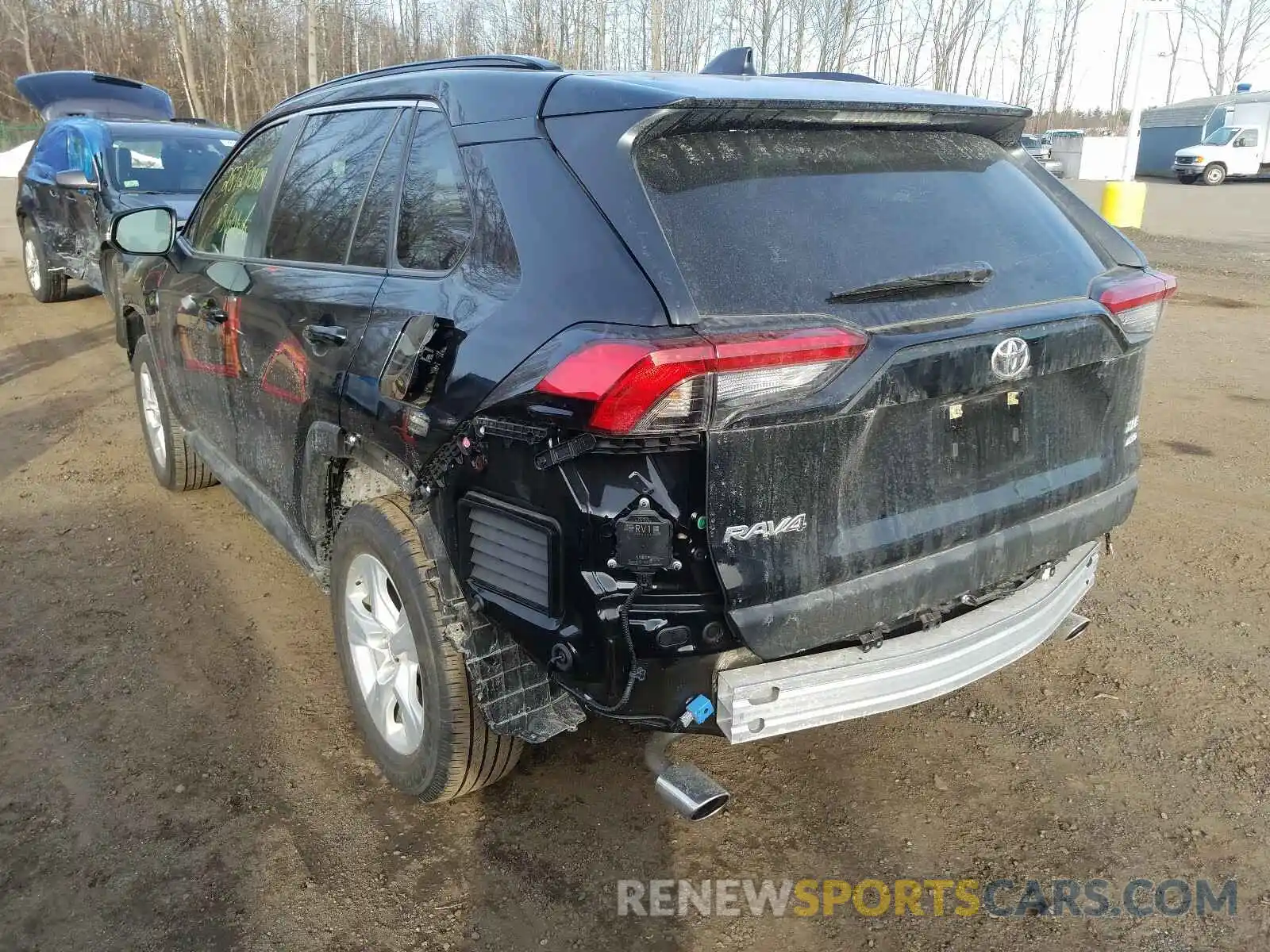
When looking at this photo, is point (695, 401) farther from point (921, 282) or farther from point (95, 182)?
point (95, 182)

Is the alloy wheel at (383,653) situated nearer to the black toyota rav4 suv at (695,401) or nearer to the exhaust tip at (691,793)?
the black toyota rav4 suv at (695,401)

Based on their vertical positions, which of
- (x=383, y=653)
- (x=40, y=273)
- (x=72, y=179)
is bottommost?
(x=40, y=273)

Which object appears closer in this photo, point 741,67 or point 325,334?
point 325,334

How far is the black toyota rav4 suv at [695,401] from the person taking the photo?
2.04 meters

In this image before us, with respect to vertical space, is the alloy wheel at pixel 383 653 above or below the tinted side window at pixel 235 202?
below

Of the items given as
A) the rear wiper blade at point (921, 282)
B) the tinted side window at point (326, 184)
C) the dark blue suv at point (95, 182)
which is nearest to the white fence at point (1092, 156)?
the dark blue suv at point (95, 182)

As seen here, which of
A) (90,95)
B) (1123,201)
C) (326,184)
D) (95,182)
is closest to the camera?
(326,184)

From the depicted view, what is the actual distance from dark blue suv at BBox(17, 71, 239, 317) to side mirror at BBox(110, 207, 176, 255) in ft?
12.1

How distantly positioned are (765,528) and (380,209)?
1.57m

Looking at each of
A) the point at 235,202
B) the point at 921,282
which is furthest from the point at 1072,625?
the point at 235,202

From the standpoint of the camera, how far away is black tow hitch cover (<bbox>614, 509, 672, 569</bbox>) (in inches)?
78.7

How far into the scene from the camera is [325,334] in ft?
9.46

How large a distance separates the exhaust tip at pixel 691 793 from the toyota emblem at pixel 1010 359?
118 cm

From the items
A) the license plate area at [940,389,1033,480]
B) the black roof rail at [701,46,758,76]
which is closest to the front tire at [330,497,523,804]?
the license plate area at [940,389,1033,480]
